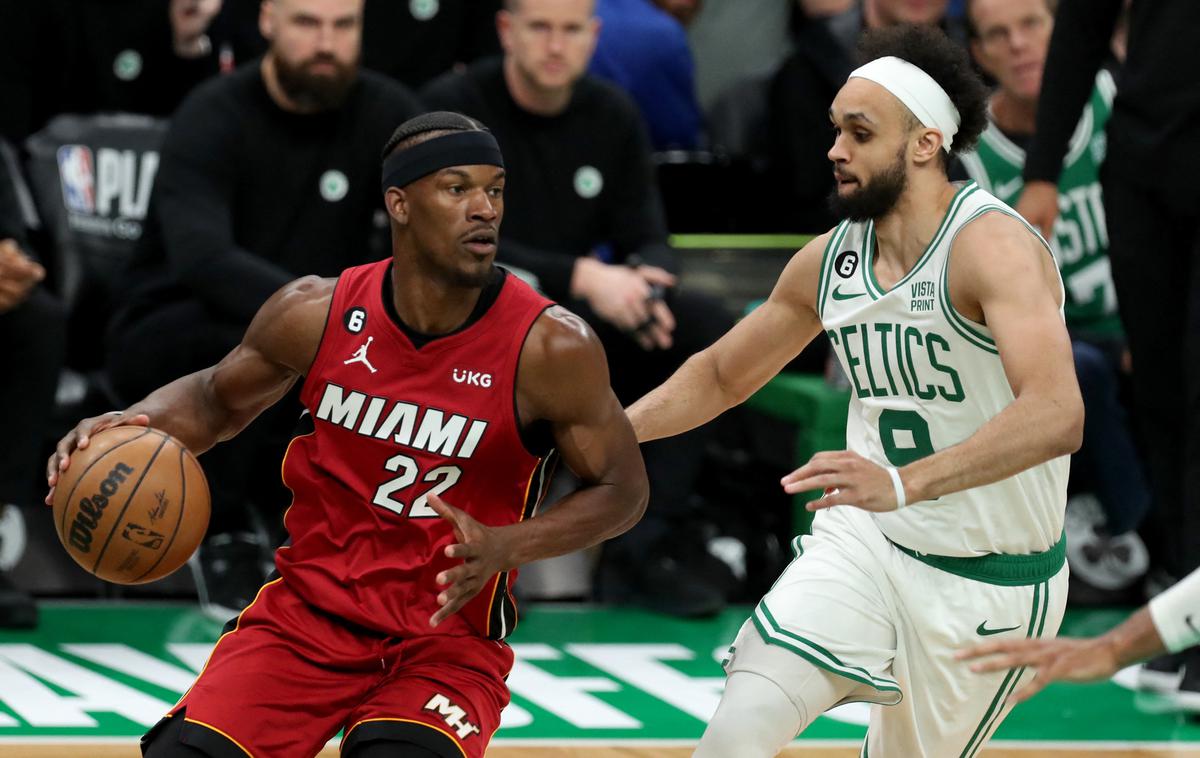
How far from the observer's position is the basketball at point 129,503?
4.00 metres

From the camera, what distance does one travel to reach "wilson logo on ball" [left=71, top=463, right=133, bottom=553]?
13.1 feet

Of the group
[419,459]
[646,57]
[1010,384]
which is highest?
[1010,384]

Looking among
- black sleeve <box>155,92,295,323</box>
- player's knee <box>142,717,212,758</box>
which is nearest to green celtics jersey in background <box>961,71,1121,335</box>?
black sleeve <box>155,92,295,323</box>

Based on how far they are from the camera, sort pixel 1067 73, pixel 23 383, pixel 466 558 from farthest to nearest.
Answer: pixel 23 383, pixel 1067 73, pixel 466 558

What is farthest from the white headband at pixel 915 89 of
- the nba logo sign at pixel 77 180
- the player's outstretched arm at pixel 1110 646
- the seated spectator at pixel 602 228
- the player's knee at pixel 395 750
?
the nba logo sign at pixel 77 180

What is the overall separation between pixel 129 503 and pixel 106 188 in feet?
11.6

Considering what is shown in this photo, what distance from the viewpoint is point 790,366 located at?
24.8 ft

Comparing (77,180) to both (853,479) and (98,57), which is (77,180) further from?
(853,479)

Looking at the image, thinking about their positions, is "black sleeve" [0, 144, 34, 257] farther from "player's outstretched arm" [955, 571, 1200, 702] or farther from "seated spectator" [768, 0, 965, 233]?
"player's outstretched arm" [955, 571, 1200, 702]

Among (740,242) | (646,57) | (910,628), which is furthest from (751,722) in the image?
(646,57)

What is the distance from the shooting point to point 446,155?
13.1ft

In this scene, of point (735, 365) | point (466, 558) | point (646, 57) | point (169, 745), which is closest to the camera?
point (466, 558)

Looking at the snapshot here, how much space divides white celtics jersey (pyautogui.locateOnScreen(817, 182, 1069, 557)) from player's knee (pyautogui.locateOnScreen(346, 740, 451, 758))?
1.17 meters

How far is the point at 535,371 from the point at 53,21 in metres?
4.18
